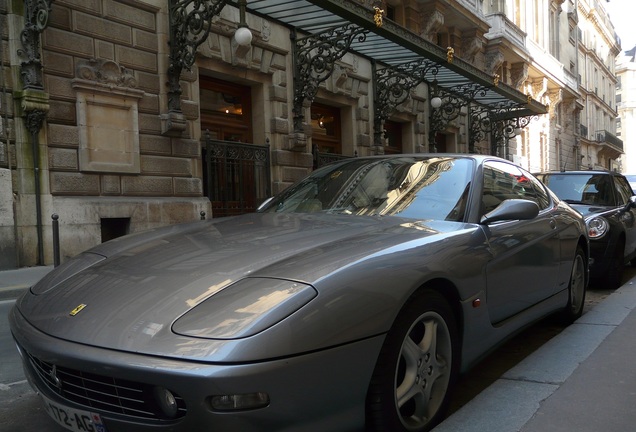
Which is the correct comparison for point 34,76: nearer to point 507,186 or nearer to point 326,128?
point 507,186

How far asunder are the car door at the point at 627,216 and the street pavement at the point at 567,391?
136 inches

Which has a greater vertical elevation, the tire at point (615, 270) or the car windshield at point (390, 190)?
the car windshield at point (390, 190)

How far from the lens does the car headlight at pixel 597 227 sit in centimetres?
628

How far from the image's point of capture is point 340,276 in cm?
200

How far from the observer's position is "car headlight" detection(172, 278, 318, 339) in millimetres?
1762

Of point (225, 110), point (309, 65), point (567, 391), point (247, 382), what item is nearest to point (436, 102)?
point (309, 65)

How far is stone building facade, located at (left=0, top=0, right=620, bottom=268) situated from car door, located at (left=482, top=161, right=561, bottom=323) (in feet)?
23.9

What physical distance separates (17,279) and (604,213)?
759 cm

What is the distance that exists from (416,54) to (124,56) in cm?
850

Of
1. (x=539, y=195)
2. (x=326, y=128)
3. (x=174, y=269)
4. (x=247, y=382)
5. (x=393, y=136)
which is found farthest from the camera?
(x=393, y=136)

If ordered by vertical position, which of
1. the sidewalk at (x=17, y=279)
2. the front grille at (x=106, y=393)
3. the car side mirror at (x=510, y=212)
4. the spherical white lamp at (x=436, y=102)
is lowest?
the sidewalk at (x=17, y=279)

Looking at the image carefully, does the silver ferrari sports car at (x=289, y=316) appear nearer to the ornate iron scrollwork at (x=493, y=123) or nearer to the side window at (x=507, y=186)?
the side window at (x=507, y=186)

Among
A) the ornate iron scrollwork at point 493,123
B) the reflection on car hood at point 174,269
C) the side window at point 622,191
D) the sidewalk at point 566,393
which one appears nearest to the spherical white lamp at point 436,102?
the ornate iron scrollwork at point 493,123

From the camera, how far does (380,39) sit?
13.9m
